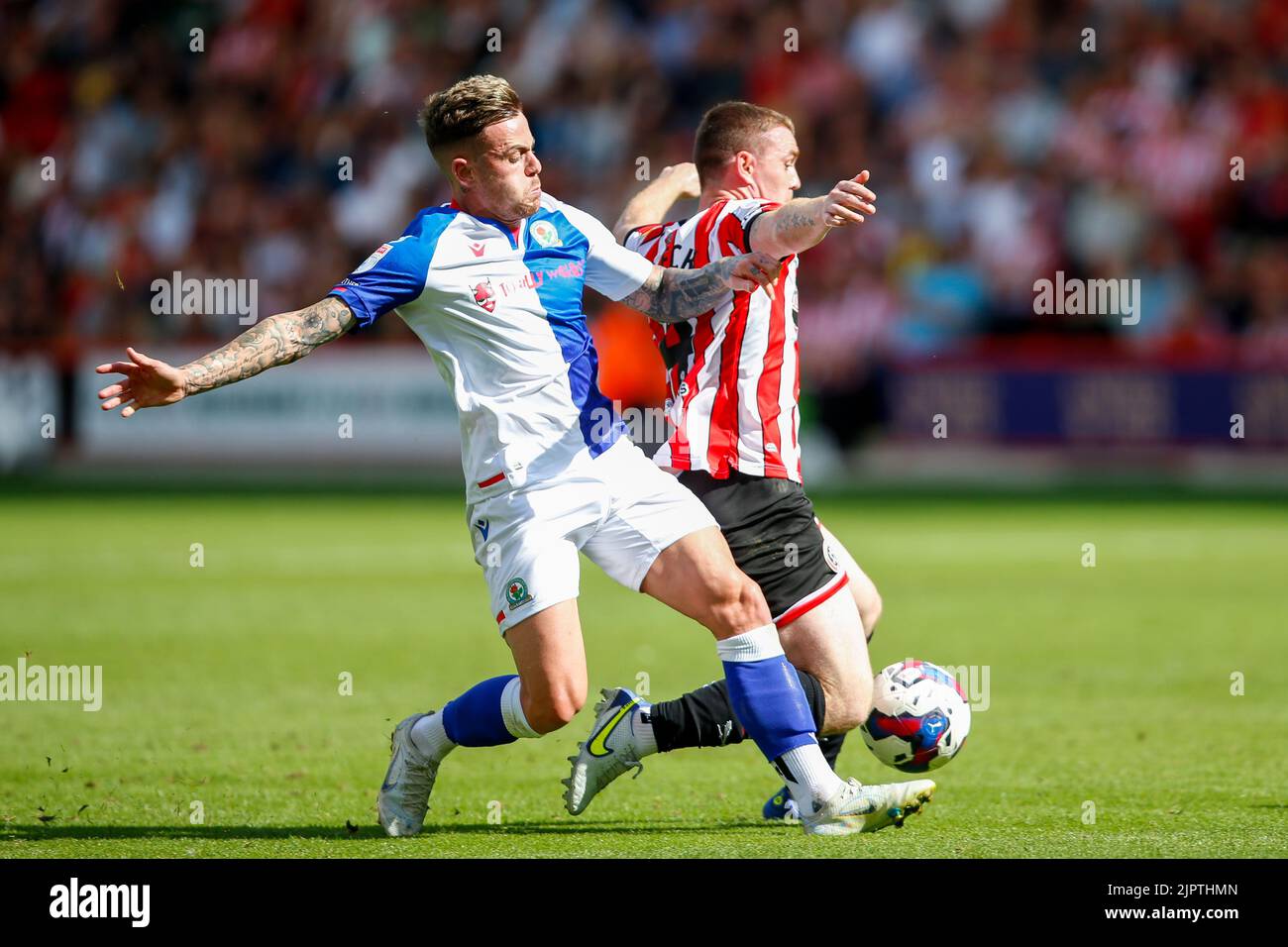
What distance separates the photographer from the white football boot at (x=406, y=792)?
5930mm

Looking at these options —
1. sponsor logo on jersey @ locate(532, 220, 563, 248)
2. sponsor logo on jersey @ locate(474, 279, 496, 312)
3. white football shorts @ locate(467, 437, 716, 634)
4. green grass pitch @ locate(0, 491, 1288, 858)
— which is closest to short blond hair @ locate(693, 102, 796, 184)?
sponsor logo on jersey @ locate(532, 220, 563, 248)

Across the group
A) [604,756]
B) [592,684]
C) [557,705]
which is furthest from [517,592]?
[592,684]

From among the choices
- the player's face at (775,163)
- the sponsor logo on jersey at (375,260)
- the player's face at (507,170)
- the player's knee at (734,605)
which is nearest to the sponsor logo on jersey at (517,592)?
the player's knee at (734,605)

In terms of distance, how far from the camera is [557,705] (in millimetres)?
5629

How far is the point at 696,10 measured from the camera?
24406 millimetres

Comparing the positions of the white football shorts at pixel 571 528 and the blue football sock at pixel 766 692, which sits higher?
the white football shorts at pixel 571 528

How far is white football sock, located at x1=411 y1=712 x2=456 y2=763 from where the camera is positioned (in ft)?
19.7

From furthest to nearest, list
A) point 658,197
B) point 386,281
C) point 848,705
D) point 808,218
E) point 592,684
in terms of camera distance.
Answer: point 592,684, point 658,197, point 848,705, point 386,281, point 808,218

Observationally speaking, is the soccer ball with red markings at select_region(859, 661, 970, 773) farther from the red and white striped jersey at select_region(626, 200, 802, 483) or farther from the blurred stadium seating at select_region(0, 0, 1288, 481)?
the blurred stadium seating at select_region(0, 0, 1288, 481)

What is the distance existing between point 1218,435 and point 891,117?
6.36 metres

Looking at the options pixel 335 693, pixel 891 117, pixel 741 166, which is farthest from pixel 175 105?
pixel 741 166

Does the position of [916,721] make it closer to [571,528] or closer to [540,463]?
[571,528]

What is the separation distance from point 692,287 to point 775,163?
2.06 ft

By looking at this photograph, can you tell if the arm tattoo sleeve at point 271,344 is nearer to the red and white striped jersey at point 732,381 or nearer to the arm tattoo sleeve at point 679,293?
the arm tattoo sleeve at point 679,293
